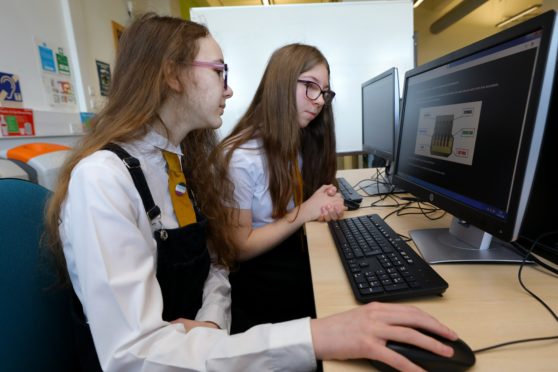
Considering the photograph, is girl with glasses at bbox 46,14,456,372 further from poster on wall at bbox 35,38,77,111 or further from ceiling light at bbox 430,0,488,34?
ceiling light at bbox 430,0,488,34

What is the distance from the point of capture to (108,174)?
1.76 feet

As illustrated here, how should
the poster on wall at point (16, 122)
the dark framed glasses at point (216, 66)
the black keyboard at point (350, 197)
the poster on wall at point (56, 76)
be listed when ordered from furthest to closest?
the poster on wall at point (56, 76) < the poster on wall at point (16, 122) < the black keyboard at point (350, 197) < the dark framed glasses at point (216, 66)

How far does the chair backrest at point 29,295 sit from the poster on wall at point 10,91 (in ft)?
5.65

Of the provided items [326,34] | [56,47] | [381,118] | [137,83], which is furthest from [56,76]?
[381,118]

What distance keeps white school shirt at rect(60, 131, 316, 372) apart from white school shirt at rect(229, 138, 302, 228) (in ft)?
1.70

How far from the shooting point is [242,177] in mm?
1073

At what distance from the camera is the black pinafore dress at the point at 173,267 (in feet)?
1.96

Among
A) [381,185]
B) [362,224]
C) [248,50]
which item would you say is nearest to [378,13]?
[248,50]

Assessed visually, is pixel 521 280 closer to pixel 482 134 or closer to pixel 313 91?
pixel 482 134

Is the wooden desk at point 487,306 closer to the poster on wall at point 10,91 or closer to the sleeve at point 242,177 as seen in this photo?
the sleeve at point 242,177

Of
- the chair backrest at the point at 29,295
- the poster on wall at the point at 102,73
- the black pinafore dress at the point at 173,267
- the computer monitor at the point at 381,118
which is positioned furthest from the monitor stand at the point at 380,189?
the poster on wall at the point at 102,73

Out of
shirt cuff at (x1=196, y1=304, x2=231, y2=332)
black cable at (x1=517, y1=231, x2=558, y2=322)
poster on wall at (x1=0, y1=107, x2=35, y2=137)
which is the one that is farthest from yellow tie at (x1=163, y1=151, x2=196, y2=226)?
poster on wall at (x1=0, y1=107, x2=35, y2=137)

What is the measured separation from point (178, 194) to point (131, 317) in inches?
14.3

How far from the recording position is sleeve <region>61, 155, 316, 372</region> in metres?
0.45
